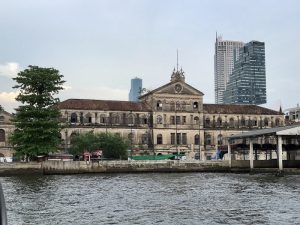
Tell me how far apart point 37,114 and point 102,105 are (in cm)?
3304

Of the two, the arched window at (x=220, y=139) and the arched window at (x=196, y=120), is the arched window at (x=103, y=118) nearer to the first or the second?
the arched window at (x=196, y=120)

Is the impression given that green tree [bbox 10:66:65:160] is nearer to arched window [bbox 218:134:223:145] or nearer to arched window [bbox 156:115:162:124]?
arched window [bbox 156:115:162:124]

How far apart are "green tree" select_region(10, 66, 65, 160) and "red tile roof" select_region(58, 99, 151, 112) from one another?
87.3 ft

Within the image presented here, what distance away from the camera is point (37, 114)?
194ft

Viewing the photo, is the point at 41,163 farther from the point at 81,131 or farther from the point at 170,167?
the point at 81,131

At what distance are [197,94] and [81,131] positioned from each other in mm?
25875

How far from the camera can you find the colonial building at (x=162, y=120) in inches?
3543

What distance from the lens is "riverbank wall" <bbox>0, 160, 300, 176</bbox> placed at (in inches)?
2287

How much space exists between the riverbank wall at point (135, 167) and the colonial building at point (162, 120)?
954 inches

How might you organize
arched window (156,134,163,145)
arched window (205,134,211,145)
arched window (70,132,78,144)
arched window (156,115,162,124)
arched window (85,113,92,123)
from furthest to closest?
arched window (205,134,211,145)
arched window (156,115,162,124)
arched window (156,134,163,145)
arched window (85,113,92,123)
arched window (70,132,78,144)

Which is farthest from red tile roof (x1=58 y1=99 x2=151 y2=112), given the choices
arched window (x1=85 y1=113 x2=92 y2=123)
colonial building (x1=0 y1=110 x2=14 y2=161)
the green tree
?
the green tree

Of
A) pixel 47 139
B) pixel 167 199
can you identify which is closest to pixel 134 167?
pixel 47 139

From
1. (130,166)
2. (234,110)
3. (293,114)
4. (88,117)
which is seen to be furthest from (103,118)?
(293,114)

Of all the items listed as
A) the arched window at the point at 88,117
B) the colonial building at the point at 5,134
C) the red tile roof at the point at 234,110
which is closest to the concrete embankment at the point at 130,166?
the colonial building at the point at 5,134
